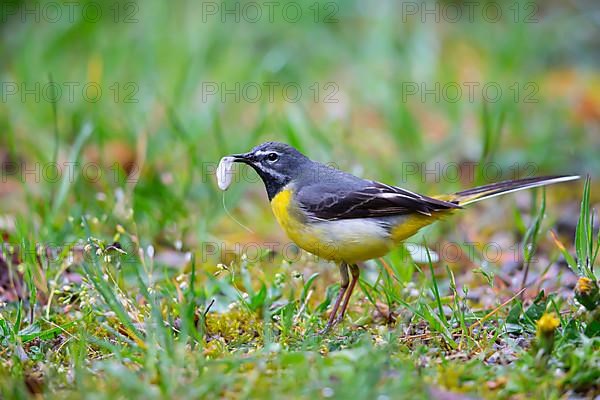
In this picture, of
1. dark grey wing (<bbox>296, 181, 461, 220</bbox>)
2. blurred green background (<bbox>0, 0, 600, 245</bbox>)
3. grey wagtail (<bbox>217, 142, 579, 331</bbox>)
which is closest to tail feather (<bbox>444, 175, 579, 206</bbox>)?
grey wagtail (<bbox>217, 142, 579, 331</bbox>)

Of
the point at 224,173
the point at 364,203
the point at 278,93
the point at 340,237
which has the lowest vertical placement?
the point at 340,237

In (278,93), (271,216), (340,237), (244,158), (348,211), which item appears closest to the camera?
(340,237)

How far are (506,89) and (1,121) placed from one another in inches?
189

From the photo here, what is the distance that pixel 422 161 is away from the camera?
277 inches

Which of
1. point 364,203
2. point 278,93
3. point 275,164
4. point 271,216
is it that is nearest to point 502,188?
point 364,203

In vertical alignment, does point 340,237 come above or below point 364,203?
below

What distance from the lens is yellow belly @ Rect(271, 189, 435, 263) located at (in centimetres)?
452

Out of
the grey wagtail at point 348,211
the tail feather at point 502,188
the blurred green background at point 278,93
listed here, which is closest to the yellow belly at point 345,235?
the grey wagtail at point 348,211

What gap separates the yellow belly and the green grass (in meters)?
0.20

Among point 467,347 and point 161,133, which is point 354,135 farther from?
point 467,347

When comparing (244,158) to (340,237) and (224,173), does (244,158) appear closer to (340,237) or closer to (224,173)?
(224,173)

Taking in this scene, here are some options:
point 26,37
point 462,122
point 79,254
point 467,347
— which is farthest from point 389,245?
point 26,37

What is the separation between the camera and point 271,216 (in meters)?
6.43

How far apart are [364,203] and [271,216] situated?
1.81 metres
